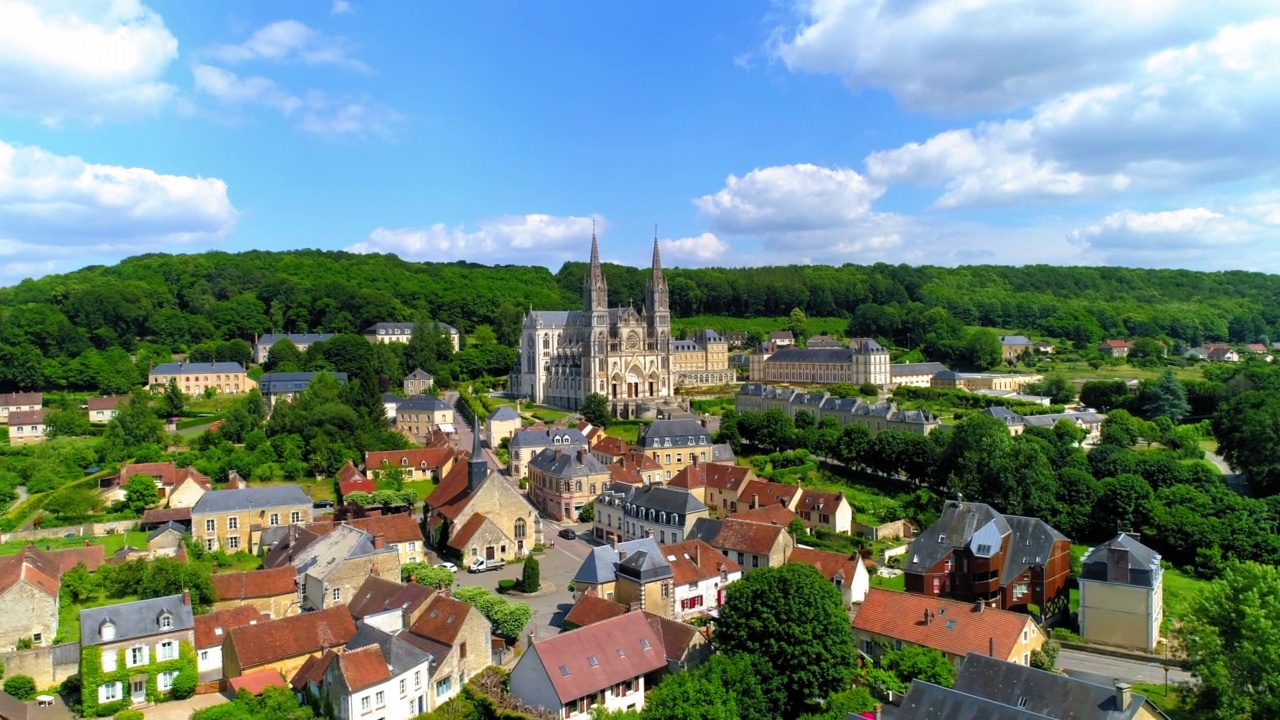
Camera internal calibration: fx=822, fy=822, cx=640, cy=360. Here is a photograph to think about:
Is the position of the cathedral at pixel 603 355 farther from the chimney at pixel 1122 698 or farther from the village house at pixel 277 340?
the chimney at pixel 1122 698

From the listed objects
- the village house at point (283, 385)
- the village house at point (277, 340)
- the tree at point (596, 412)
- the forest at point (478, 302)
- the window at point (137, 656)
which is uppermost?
the forest at point (478, 302)

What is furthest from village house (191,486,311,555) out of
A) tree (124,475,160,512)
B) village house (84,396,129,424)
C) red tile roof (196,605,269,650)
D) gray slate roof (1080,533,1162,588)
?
gray slate roof (1080,533,1162,588)

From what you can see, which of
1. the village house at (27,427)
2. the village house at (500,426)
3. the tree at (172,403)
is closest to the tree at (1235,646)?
the village house at (500,426)

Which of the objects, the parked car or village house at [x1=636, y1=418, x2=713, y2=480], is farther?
village house at [x1=636, y1=418, x2=713, y2=480]

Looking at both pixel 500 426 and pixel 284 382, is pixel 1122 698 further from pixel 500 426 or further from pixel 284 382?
pixel 284 382

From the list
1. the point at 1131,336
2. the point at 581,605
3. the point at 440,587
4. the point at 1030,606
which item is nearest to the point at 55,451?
the point at 440,587

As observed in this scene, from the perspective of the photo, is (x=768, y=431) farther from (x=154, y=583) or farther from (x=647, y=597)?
(x=154, y=583)

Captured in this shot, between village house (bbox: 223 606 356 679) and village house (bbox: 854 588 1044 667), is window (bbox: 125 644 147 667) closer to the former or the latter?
village house (bbox: 223 606 356 679)
